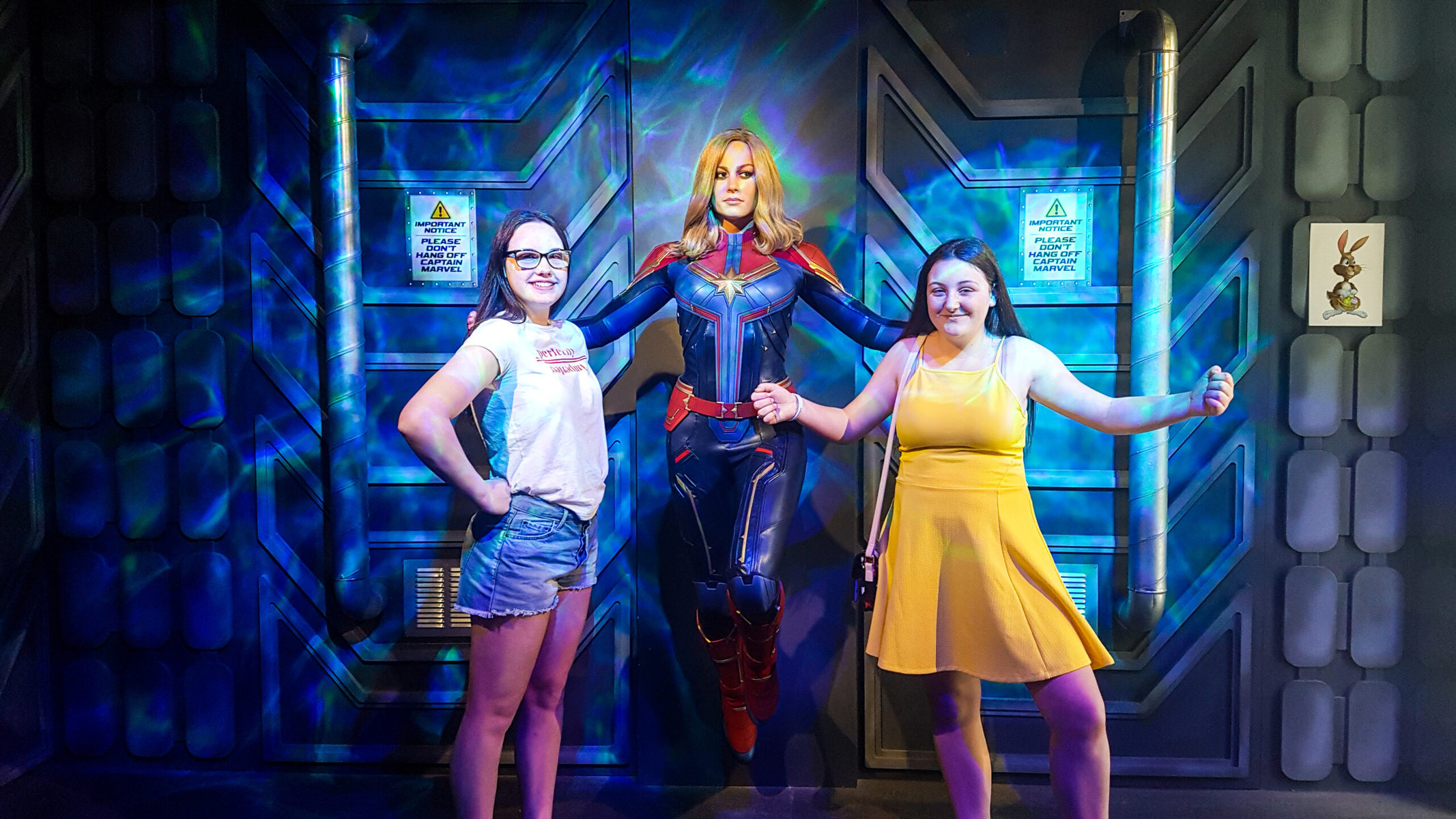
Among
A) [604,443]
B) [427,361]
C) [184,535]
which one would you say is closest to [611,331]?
[604,443]

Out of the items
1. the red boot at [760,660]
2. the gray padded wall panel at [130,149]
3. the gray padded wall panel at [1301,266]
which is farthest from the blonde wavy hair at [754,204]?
the gray padded wall panel at [130,149]

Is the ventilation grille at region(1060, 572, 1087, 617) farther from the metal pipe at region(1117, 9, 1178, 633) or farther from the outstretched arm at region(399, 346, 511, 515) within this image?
the outstretched arm at region(399, 346, 511, 515)

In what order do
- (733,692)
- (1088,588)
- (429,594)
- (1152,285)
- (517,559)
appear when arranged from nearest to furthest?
(517,559)
(733,692)
(1152,285)
(1088,588)
(429,594)

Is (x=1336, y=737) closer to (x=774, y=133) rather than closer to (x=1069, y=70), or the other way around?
(x=1069, y=70)

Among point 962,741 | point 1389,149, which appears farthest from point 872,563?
point 1389,149

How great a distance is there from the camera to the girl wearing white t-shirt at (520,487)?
86.0 inches

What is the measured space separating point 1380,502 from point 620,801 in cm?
286

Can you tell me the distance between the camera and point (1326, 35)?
2.91 meters

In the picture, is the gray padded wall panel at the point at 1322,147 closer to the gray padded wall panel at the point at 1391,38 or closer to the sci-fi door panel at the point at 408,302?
the gray padded wall panel at the point at 1391,38

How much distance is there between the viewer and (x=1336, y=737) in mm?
3008

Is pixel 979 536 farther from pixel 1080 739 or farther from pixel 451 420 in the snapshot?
pixel 451 420

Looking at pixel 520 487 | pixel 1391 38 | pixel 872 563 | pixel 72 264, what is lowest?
pixel 872 563

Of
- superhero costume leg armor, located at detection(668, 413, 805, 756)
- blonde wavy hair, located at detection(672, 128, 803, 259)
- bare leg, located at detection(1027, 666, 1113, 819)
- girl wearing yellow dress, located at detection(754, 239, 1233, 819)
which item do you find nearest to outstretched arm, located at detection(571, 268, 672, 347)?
blonde wavy hair, located at detection(672, 128, 803, 259)

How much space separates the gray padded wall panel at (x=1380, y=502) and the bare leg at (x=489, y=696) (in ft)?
9.22
